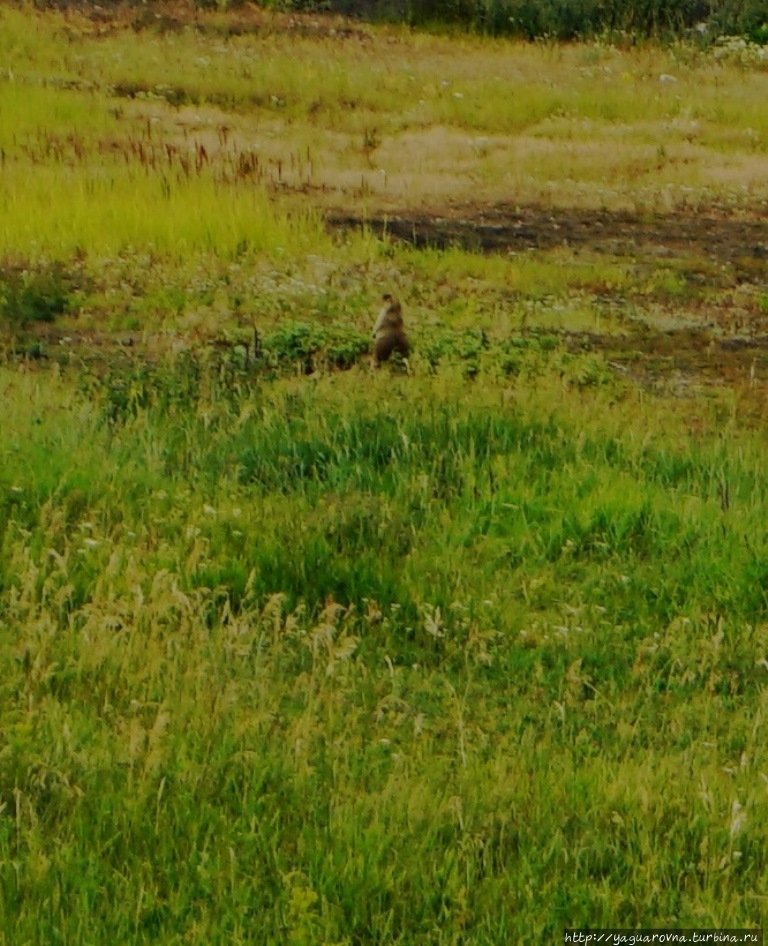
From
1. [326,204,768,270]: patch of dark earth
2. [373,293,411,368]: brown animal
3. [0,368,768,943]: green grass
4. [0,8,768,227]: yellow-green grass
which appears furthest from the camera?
[0,8,768,227]: yellow-green grass

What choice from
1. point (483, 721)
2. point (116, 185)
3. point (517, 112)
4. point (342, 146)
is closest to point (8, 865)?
point (483, 721)

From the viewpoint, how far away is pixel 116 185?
1415 centimetres

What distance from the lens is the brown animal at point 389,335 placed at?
9.60 metres

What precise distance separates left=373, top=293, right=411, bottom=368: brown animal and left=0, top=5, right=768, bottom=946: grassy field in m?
0.19

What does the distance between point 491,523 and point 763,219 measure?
11.3 m

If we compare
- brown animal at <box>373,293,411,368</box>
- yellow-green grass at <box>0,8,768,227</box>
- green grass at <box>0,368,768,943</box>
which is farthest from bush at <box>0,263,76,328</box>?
yellow-green grass at <box>0,8,768,227</box>

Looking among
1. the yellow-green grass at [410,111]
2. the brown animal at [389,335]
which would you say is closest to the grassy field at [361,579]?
the brown animal at [389,335]

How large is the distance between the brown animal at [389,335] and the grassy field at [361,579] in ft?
0.63

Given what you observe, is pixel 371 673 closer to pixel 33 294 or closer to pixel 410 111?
pixel 33 294

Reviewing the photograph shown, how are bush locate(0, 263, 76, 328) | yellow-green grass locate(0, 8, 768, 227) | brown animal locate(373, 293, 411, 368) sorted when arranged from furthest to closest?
1. yellow-green grass locate(0, 8, 768, 227)
2. bush locate(0, 263, 76, 328)
3. brown animal locate(373, 293, 411, 368)

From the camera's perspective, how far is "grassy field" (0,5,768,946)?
147 inches

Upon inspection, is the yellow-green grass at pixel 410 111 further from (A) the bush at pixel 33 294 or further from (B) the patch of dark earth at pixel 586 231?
(A) the bush at pixel 33 294

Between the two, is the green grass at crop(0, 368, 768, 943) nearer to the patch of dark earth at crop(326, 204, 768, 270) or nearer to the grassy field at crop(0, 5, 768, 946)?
the grassy field at crop(0, 5, 768, 946)

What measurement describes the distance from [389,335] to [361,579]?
13.5 ft
